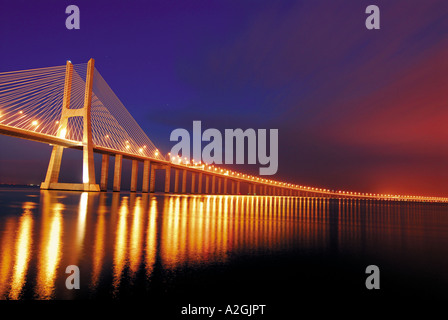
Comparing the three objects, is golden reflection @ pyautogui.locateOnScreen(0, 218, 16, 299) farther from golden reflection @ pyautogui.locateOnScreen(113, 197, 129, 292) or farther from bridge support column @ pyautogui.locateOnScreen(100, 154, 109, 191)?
bridge support column @ pyautogui.locateOnScreen(100, 154, 109, 191)

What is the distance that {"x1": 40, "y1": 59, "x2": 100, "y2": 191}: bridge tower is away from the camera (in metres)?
Result: 53.2

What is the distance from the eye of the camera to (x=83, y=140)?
173 ft

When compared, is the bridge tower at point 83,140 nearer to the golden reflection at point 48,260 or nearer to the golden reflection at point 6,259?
the golden reflection at point 48,260

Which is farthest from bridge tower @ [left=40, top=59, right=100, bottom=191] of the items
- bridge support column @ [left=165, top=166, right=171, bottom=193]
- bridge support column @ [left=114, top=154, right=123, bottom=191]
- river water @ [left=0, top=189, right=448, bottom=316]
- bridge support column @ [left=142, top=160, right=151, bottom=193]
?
river water @ [left=0, top=189, right=448, bottom=316]

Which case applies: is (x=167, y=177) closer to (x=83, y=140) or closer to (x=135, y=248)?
(x=83, y=140)

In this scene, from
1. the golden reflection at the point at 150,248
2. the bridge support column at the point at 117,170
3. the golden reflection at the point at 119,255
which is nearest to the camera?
the golden reflection at the point at 119,255

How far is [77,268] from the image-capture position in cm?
633

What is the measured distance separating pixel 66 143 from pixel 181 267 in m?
51.0

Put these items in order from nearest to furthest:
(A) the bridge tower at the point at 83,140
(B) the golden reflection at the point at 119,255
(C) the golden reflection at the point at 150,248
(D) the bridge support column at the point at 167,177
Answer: (B) the golden reflection at the point at 119,255, (C) the golden reflection at the point at 150,248, (A) the bridge tower at the point at 83,140, (D) the bridge support column at the point at 167,177

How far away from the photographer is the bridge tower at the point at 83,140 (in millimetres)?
53219

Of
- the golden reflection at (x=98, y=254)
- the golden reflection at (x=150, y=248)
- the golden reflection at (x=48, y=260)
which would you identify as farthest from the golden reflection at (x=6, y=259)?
the golden reflection at (x=150, y=248)
